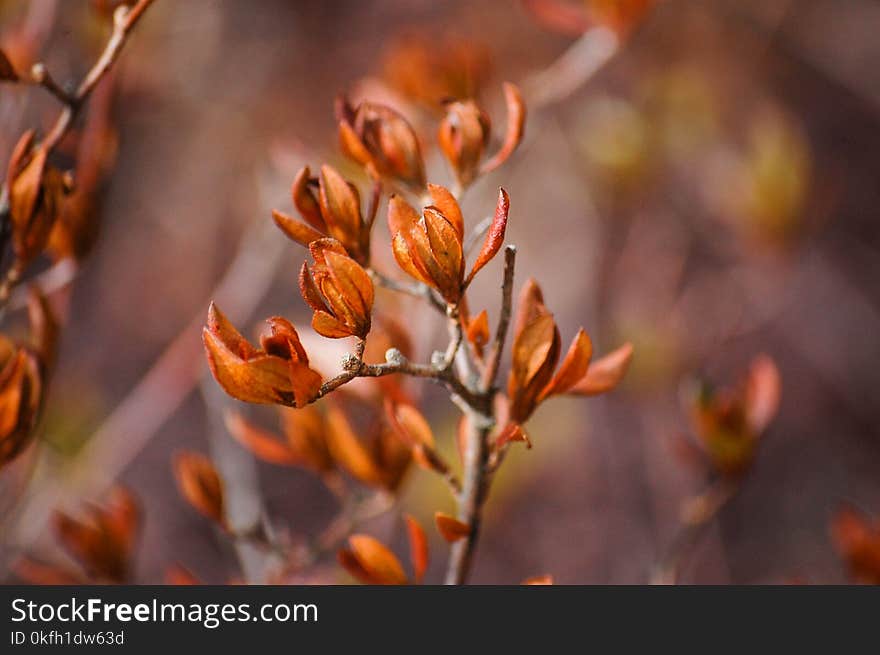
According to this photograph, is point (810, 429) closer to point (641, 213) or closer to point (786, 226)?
point (641, 213)

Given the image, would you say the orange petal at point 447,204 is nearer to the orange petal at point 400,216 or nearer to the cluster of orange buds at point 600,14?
the orange petal at point 400,216

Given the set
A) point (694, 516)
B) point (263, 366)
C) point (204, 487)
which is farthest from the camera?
point (694, 516)

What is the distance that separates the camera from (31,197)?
0.59 meters

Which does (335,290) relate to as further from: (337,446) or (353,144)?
(337,446)

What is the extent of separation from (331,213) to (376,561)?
266mm

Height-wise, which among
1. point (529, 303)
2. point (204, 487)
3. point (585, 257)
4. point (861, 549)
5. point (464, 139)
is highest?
point (464, 139)

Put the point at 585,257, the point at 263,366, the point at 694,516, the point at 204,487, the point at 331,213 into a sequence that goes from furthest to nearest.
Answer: the point at 585,257, the point at 694,516, the point at 204,487, the point at 331,213, the point at 263,366

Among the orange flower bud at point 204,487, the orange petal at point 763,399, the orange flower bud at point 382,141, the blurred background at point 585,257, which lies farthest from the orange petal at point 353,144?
the blurred background at point 585,257

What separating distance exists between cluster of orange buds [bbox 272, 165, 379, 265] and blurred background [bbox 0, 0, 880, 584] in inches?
26.3

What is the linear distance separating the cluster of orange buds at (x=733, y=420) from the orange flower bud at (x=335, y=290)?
1.41ft

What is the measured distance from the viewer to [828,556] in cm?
186

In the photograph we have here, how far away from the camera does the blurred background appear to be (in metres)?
1.50

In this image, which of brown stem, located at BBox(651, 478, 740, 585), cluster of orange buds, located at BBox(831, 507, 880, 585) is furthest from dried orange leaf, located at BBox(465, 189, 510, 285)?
cluster of orange buds, located at BBox(831, 507, 880, 585)

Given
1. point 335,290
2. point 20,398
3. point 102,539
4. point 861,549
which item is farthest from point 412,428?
point 861,549
